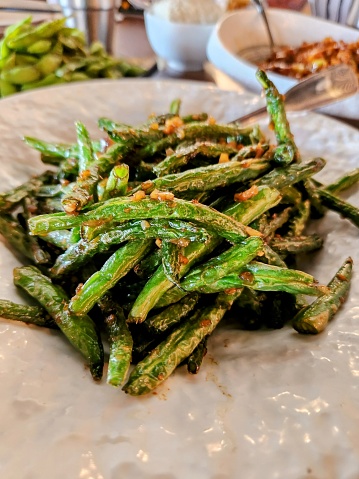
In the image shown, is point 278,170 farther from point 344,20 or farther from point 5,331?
point 344,20

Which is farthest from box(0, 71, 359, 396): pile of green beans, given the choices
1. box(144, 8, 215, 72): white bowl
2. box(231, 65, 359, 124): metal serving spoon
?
box(144, 8, 215, 72): white bowl

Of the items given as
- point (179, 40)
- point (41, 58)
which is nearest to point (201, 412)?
point (41, 58)

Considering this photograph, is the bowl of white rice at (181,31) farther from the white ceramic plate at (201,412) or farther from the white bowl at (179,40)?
the white ceramic plate at (201,412)

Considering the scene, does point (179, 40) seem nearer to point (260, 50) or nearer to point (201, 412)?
point (260, 50)

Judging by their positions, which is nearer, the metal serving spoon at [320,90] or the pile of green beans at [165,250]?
the pile of green beans at [165,250]

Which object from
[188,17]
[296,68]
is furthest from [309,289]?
[188,17]

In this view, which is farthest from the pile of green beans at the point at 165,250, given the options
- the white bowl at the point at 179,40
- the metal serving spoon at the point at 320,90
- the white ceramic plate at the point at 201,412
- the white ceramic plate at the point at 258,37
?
the white bowl at the point at 179,40
